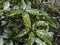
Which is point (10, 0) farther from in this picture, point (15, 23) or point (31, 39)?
point (31, 39)

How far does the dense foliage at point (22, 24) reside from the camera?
156 cm

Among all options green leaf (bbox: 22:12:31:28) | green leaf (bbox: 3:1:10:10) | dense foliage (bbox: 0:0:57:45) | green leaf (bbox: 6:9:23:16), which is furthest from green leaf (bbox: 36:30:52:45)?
green leaf (bbox: 3:1:10:10)

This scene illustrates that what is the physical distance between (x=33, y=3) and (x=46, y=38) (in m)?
0.52

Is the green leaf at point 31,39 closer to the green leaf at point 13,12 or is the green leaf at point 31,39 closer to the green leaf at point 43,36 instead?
the green leaf at point 43,36

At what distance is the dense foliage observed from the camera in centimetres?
156

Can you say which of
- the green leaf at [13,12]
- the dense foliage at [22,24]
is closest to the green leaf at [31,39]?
the dense foliage at [22,24]

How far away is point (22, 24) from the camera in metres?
1.67

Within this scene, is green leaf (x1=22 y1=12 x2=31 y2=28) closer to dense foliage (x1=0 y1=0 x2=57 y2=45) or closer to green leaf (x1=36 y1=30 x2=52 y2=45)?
dense foliage (x1=0 y1=0 x2=57 y2=45)

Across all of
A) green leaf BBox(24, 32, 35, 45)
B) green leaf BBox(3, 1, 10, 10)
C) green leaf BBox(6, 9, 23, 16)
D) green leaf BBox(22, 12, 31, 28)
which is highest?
green leaf BBox(3, 1, 10, 10)

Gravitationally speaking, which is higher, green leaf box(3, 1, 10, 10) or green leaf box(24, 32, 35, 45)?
green leaf box(3, 1, 10, 10)

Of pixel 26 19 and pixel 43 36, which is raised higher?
pixel 26 19

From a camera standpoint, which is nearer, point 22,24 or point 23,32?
point 23,32

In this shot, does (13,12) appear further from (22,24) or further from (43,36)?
(43,36)

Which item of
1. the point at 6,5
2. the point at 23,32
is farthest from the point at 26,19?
the point at 6,5
